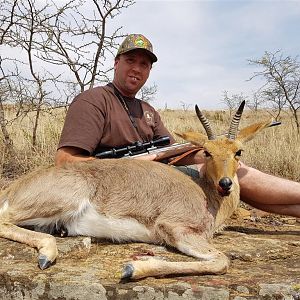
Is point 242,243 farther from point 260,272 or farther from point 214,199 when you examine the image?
point 260,272

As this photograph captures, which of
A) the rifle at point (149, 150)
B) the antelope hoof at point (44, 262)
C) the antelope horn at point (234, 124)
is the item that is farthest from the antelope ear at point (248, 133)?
the antelope hoof at point (44, 262)

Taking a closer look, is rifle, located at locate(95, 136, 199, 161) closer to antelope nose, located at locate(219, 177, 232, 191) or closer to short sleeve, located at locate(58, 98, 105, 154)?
short sleeve, located at locate(58, 98, 105, 154)

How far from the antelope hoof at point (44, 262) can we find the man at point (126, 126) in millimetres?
1675

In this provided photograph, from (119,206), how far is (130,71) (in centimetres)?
242

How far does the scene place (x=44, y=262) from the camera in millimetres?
3447

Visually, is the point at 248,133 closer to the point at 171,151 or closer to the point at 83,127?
the point at 171,151

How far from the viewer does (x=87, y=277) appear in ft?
10.8

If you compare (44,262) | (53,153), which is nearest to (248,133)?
(44,262)

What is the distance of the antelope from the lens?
4.00 m

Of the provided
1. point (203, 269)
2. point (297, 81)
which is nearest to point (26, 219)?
point (203, 269)

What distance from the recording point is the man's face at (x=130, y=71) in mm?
6062

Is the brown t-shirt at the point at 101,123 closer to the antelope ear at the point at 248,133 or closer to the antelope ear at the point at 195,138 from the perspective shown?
the antelope ear at the point at 195,138

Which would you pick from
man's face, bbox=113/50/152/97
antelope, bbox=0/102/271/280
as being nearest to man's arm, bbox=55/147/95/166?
antelope, bbox=0/102/271/280

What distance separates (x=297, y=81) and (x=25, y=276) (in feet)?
50.3
